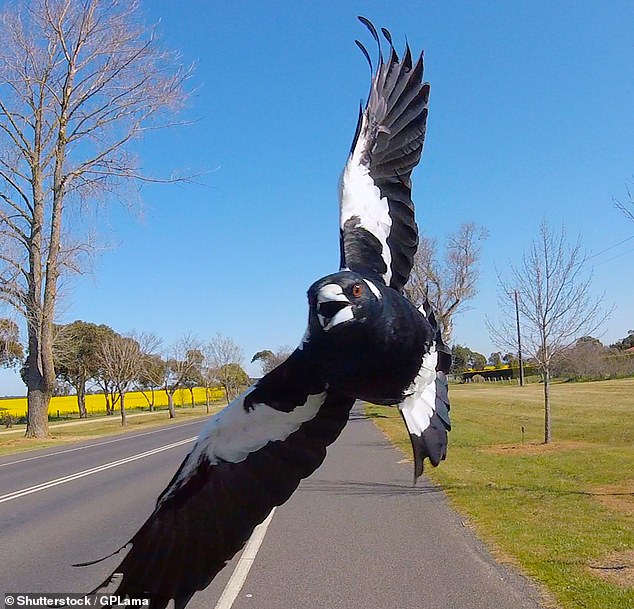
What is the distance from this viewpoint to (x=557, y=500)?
31.4 feet

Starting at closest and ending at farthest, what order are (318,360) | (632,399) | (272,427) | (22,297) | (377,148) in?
(318,360) → (272,427) → (377,148) → (22,297) → (632,399)

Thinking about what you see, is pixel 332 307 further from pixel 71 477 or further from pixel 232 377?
pixel 232 377

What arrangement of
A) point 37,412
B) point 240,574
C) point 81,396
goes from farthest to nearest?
point 81,396
point 37,412
point 240,574

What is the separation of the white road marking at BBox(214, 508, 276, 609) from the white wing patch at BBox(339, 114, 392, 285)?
2.16 metres

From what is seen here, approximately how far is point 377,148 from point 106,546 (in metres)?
5.44

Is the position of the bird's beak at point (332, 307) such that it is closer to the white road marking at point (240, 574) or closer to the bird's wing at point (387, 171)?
the bird's wing at point (387, 171)

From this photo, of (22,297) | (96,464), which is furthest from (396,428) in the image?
(22,297)

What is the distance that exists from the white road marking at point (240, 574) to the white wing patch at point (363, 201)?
216 centimetres

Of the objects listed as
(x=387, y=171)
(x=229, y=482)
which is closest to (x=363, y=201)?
(x=387, y=171)

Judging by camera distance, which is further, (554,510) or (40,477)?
(40,477)

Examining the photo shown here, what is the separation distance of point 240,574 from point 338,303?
4404 mm

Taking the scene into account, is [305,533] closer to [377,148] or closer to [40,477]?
[377,148]

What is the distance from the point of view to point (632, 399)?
33.0 metres

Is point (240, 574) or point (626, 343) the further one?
point (626, 343)
